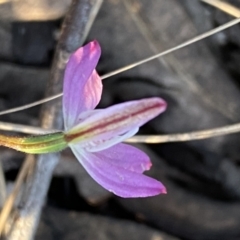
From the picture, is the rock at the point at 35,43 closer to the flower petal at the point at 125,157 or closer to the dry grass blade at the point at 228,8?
the dry grass blade at the point at 228,8

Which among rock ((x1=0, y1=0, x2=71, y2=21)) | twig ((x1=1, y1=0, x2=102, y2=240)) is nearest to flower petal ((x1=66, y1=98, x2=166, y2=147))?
twig ((x1=1, y1=0, x2=102, y2=240))

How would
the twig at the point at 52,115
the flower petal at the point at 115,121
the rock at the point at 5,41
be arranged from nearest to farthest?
the flower petal at the point at 115,121, the twig at the point at 52,115, the rock at the point at 5,41

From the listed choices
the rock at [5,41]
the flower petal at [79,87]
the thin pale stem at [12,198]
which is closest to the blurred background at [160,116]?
the rock at [5,41]

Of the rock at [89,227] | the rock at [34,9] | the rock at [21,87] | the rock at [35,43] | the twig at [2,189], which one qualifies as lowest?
the rock at [89,227]

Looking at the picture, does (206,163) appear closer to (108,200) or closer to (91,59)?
(108,200)

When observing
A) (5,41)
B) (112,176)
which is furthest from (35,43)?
(112,176)

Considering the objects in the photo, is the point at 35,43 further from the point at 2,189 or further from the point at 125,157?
the point at 125,157

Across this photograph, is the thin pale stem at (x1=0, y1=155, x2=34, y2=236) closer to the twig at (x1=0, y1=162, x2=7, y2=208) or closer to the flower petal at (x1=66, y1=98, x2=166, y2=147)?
the twig at (x1=0, y1=162, x2=7, y2=208)
